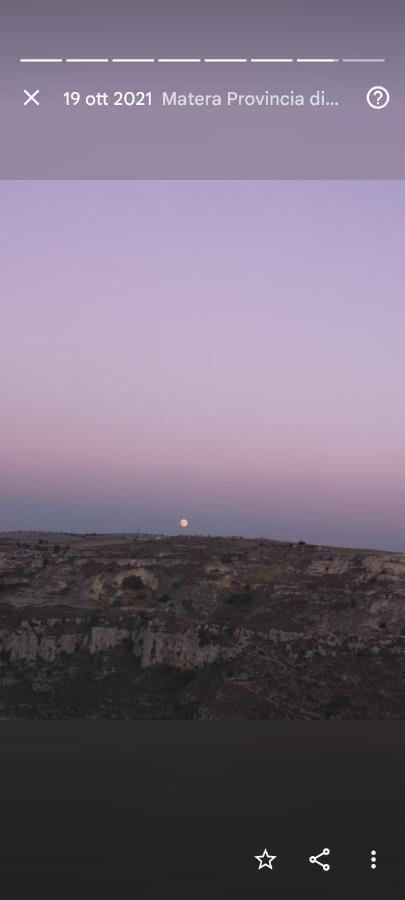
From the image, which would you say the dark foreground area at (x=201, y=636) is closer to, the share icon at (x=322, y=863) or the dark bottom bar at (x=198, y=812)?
the dark bottom bar at (x=198, y=812)

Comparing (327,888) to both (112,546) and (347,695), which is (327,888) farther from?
(112,546)

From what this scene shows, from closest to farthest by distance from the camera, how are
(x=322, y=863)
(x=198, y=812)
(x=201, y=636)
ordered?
(x=322, y=863) → (x=198, y=812) → (x=201, y=636)

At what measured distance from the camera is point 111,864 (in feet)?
29.1

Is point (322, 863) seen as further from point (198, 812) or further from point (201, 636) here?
point (201, 636)

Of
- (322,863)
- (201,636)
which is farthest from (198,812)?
(201,636)

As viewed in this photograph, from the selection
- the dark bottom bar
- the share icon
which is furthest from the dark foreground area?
the share icon

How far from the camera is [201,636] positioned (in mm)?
35594

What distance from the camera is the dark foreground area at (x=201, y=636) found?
31.4 meters

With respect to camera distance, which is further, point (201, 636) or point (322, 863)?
point (201, 636)

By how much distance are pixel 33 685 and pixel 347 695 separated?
9960 mm

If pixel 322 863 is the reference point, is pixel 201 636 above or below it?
above

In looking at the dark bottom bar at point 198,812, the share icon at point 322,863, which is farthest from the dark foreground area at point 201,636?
the share icon at point 322,863

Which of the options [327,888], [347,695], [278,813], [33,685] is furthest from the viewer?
[33,685]

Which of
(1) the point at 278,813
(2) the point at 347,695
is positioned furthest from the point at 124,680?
(1) the point at 278,813
